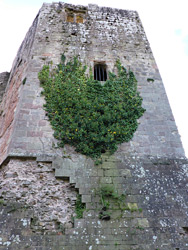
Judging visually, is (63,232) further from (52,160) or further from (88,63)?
(88,63)

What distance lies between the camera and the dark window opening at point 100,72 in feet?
27.3

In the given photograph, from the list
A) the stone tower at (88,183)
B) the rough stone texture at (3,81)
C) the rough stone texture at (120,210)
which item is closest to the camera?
the rough stone texture at (120,210)

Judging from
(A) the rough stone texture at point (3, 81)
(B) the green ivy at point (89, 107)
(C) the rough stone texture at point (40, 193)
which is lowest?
(A) the rough stone texture at point (3, 81)

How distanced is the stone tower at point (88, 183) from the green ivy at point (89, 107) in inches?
9.8

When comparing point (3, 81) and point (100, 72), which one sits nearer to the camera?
point (100, 72)

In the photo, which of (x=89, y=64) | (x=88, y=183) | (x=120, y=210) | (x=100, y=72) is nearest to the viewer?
(x=120, y=210)

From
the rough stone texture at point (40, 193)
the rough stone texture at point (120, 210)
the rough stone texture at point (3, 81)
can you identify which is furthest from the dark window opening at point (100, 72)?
the rough stone texture at point (3, 81)

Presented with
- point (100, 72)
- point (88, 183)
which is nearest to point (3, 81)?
point (100, 72)

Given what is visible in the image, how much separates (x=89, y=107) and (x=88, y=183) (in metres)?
2.28

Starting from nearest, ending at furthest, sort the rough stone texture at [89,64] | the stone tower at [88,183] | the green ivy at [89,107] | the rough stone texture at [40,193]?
the stone tower at [88,183]
the rough stone texture at [40,193]
the green ivy at [89,107]
the rough stone texture at [89,64]

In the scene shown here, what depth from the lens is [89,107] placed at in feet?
22.7

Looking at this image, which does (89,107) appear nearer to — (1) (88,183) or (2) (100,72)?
(2) (100,72)

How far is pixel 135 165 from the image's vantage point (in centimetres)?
623

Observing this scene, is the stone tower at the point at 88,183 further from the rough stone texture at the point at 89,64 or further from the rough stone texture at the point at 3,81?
the rough stone texture at the point at 3,81
